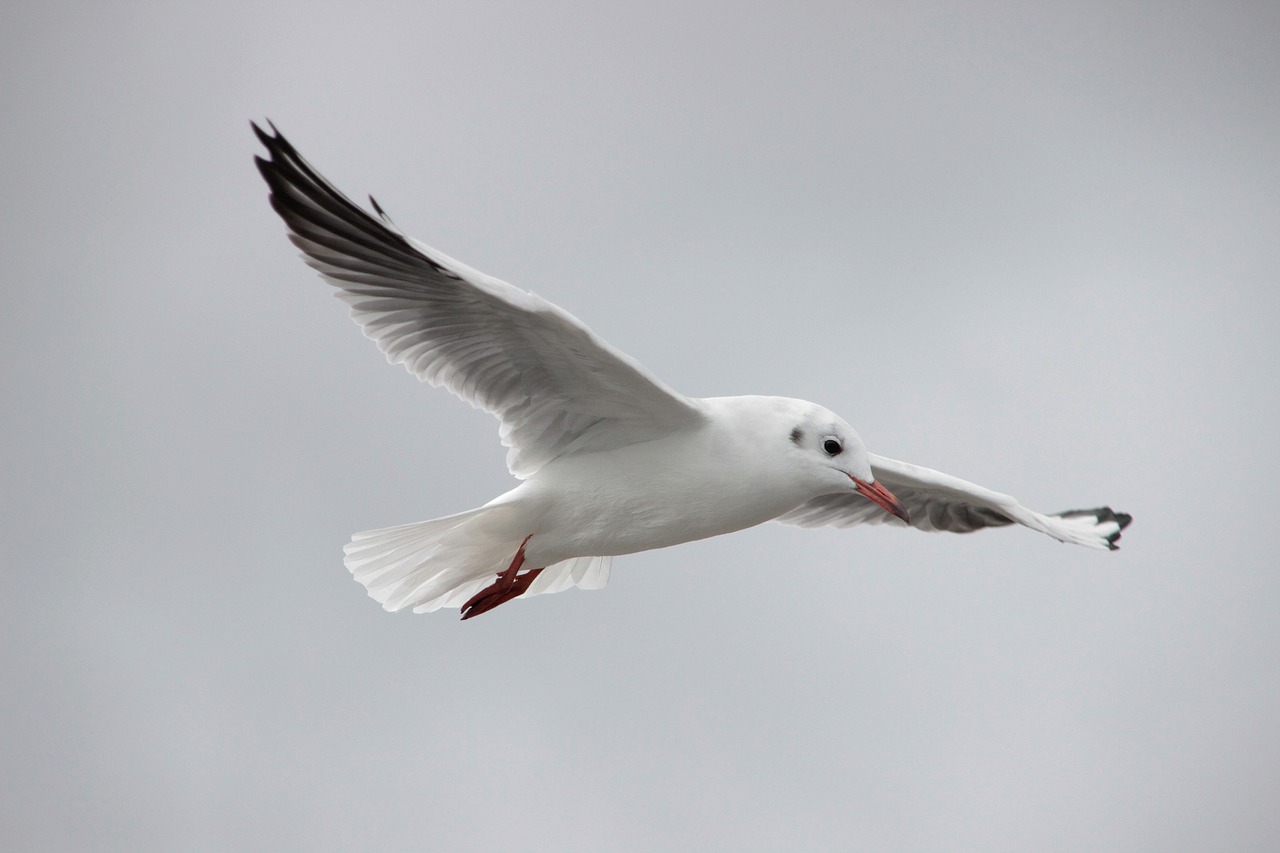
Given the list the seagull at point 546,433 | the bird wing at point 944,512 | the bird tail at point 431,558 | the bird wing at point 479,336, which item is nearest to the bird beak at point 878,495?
the seagull at point 546,433

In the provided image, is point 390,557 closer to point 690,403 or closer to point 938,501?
point 690,403

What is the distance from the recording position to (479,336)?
20.3 ft

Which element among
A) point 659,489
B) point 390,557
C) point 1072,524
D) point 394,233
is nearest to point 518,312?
point 394,233

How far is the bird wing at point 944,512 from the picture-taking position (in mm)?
7742

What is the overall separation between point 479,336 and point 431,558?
1146 mm

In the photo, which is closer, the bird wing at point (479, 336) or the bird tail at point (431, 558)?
the bird wing at point (479, 336)

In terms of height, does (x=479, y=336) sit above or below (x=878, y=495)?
above

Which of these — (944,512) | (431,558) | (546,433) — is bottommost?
(431,558)

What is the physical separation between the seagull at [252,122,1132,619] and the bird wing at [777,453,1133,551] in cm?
153

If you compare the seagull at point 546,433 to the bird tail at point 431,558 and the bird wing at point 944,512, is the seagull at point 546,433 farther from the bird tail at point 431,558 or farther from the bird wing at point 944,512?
the bird wing at point 944,512

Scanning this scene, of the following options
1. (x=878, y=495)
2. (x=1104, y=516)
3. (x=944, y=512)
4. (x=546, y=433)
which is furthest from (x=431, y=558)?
(x=1104, y=516)

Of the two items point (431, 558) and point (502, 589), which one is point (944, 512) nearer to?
point (502, 589)

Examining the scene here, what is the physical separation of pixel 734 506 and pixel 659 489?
12.8 inches

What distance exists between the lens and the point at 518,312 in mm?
5742
